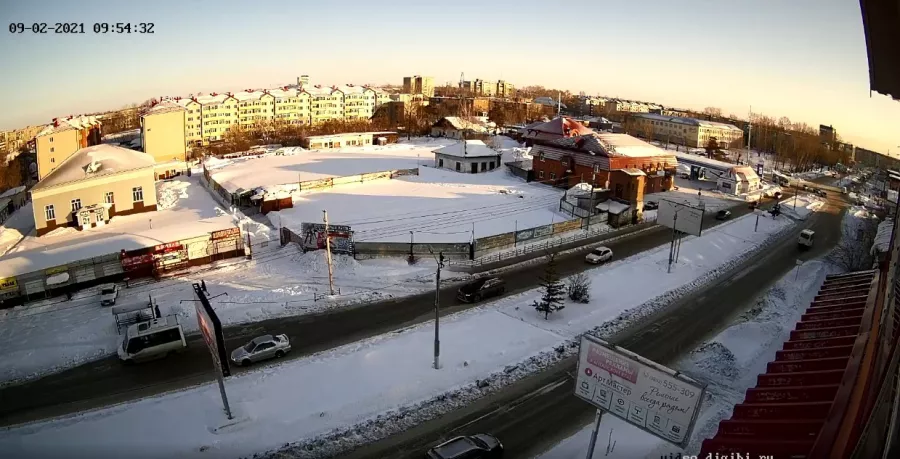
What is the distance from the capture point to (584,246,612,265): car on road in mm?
24944

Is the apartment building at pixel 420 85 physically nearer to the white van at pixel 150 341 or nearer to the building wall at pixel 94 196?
the building wall at pixel 94 196

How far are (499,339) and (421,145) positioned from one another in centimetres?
5157

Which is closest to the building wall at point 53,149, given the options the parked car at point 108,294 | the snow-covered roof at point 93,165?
the snow-covered roof at point 93,165

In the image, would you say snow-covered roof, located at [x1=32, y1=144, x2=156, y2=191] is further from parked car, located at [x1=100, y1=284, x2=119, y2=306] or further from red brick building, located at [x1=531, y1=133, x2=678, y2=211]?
red brick building, located at [x1=531, y1=133, x2=678, y2=211]

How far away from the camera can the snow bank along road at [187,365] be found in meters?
13.5

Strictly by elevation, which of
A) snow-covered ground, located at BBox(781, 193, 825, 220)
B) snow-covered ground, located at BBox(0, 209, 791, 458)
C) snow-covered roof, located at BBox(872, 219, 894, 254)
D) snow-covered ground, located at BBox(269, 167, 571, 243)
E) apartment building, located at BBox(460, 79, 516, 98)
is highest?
apartment building, located at BBox(460, 79, 516, 98)

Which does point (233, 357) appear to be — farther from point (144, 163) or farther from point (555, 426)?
point (144, 163)

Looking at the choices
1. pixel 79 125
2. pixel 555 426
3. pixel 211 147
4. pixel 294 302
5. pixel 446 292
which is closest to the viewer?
pixel 555 426

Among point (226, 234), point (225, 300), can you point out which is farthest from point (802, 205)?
point (225, 300)

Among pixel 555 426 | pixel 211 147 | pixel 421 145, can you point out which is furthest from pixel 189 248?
pixel 211 147

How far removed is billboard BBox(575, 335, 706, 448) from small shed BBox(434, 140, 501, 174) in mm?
38206

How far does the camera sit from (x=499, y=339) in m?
17.1

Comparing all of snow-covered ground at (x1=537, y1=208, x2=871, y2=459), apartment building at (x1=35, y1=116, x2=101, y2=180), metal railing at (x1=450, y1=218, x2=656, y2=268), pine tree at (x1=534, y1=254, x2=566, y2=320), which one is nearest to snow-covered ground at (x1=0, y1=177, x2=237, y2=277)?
apartment building at (x1=35, y1=116, x2=101, y2=180)

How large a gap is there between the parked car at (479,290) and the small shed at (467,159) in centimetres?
2725
